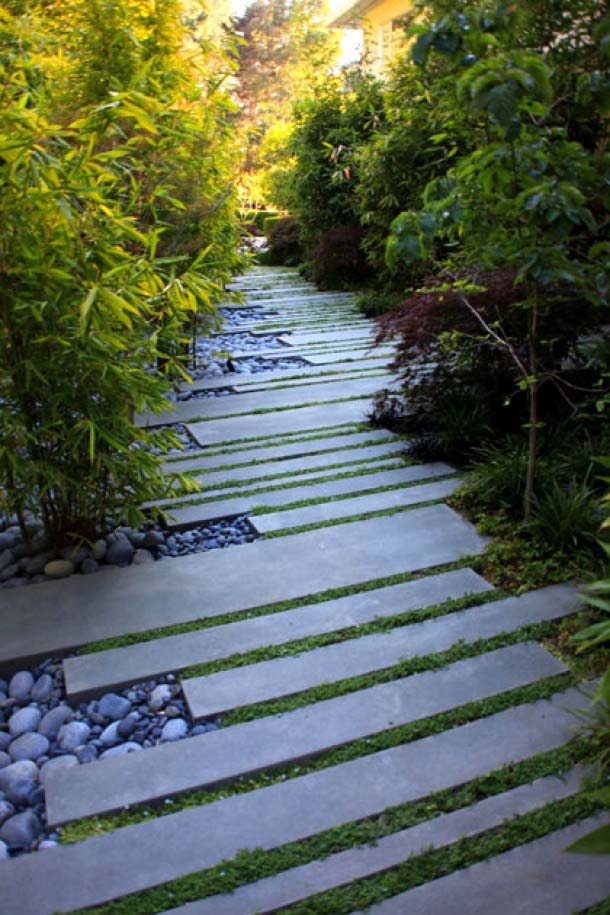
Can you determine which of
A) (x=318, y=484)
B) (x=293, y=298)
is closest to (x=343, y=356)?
(x=318, y=484)

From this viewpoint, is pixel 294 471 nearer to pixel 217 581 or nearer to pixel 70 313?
pixel 217 581

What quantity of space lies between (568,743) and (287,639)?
2.46ft

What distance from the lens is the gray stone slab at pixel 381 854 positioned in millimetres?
1297

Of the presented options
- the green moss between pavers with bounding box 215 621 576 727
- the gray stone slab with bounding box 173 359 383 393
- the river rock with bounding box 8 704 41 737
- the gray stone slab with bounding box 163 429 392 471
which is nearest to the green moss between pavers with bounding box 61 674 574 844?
the green moss between pavers with bounding box 215 621 576 727

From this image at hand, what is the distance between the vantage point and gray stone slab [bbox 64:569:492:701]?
1929 millimetres

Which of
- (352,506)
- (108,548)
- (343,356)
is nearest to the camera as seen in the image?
(108,548)

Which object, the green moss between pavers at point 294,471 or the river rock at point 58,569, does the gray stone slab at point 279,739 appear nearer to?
the river rock at point 58,569

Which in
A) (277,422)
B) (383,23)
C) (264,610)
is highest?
(383,23)

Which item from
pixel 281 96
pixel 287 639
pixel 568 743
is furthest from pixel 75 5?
pixel 281 96

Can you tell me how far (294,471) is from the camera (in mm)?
3205

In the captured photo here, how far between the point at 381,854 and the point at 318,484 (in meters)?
1.79

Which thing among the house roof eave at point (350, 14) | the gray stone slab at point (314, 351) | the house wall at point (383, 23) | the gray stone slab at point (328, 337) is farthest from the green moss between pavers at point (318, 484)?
the house roof eave at point (350, 14)

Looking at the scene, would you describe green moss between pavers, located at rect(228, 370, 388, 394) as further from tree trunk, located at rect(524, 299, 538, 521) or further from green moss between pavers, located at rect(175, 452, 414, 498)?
tree trunk, located at rect(524, 299, 538, 521)

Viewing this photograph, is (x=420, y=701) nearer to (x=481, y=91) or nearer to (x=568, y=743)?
(x=568, y=743)
